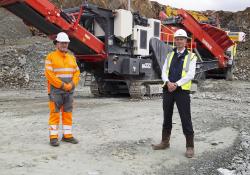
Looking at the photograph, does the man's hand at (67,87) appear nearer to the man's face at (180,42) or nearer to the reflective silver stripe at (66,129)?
the reflective silver stripe at (66,129)

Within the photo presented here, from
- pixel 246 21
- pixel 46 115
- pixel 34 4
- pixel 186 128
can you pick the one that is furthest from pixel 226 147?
pixel 246 21

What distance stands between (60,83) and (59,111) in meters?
0.45

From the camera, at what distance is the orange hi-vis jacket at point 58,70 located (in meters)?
6.07

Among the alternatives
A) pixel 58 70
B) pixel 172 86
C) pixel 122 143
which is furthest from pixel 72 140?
pixel 172 86

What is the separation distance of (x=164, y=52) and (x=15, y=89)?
6424mm

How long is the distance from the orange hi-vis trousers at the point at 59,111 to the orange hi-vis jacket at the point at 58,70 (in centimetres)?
11

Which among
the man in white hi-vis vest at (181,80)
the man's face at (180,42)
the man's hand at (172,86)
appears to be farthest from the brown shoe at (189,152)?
→ the man's face at (180,42)

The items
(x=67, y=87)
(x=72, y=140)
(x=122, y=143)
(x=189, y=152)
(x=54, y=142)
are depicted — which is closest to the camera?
(x=189, y=152)

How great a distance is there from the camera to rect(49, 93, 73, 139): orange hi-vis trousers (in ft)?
20.1

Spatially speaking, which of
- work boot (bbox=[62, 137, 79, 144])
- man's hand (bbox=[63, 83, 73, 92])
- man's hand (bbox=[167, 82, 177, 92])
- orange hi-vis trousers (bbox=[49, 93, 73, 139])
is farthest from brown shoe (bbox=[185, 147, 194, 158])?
man's hand (bbox=[63, 83, 73, 92])

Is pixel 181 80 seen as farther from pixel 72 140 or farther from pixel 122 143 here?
pixel 72 140

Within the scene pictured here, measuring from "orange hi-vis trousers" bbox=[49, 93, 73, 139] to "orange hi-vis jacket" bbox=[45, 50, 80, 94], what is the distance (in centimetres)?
11

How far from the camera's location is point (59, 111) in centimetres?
623

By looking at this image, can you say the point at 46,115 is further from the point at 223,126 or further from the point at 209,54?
the point at 209,54
